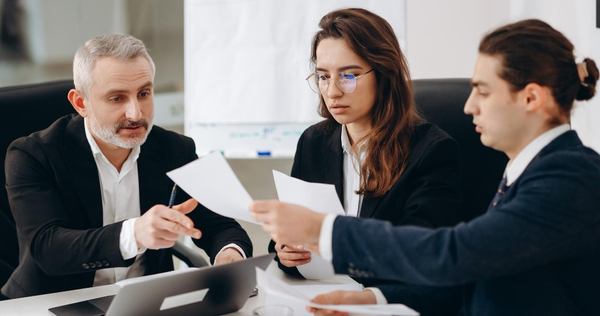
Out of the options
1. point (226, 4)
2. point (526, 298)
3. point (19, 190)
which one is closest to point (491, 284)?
point (526, 298)

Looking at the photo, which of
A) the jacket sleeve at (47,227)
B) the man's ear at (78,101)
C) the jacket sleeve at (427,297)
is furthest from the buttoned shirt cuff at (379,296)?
the man's ear at (78,101)

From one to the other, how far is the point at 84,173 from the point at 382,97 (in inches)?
33.5

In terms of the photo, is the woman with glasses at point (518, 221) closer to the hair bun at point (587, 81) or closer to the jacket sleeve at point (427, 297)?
the hair bun at point (587, 81)

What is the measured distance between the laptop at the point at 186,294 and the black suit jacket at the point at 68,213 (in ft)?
0.69

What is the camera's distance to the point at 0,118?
2170mm

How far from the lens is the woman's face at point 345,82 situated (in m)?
1.91

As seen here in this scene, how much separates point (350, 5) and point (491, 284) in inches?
73.3

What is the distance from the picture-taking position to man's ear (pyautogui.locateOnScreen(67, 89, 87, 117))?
2.07 m

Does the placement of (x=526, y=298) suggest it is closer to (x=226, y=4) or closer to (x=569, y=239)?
(x=569, y=239)

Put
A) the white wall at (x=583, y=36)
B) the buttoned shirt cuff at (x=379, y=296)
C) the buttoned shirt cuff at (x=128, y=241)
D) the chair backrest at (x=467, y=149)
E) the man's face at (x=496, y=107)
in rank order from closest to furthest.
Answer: the man's face at (x=496, y=107)
the buttoned shirt cuff at (x=379, y=296)
the buttoned shirt cuff at (x=128, y=241)
the chair backrest at (x=467, y=149)
the white wall at (x=583, y=36)

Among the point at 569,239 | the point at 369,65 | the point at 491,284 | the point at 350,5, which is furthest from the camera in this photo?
the point at 350,5

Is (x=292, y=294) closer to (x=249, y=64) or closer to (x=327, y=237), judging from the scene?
(x=327, y=237)

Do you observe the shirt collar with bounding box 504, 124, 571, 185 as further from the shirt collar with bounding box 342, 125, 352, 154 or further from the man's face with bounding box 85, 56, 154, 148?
the man's face with bounding box 85, 56, 154, 148

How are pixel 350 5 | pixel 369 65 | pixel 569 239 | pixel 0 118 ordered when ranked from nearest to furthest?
pixel 569 239 < pixel 369 65 < pixel 0 118 < pixel 350 5
